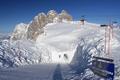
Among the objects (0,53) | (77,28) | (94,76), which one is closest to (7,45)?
(0,53)

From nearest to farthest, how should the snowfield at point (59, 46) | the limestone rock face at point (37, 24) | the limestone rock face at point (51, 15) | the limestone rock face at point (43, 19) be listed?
the snowfield at point (59, 46)
the limestone rock face at point (37, 24)
the limestone rock face at point (43, 19)
the limestone rock face at point (51, 15)

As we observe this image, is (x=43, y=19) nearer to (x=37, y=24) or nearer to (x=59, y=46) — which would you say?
(x=37, y=24)

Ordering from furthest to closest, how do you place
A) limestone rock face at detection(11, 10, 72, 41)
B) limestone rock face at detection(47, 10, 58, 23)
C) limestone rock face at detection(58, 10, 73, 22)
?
limestone rock face at detection(58, 10, 73, 22), limestone rock face at detection(47, 10, 58, 23), limestone rock face at detection(11, 10, 72, 41)

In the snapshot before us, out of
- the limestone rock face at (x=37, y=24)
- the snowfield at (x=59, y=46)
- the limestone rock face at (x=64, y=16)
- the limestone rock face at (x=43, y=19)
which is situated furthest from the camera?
the limestone rock face at (x=64, y=16)

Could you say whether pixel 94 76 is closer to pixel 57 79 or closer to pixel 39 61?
pixel 57 79

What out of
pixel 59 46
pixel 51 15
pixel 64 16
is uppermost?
pixel 51 15

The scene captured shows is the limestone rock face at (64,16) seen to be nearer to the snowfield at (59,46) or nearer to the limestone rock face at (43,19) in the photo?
the limestone rock face at (43,19)

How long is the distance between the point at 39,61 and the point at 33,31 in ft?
195

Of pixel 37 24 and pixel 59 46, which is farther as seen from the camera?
pixel 37 24

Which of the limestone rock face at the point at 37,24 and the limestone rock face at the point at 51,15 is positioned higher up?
the limestone rock face at the point at 51,15

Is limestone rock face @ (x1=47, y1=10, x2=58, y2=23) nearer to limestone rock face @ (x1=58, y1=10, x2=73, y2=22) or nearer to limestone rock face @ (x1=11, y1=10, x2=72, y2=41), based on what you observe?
limestone rock face @ (x1=11, y1=10, x2=72, y2=41)

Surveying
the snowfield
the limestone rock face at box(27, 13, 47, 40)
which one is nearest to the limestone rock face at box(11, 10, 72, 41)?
the limestone rock face at box(27, 13, 47, 40)

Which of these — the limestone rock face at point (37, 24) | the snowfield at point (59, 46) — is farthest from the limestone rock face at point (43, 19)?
the snowfield at point (59, 46)

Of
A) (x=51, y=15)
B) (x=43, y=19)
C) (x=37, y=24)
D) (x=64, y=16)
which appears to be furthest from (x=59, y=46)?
(x=51, y=15)
